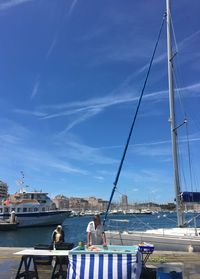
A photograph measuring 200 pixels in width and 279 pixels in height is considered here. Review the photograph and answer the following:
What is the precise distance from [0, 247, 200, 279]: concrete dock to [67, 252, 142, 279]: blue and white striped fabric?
216cm

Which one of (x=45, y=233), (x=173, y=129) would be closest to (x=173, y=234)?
(x=173, y=129)

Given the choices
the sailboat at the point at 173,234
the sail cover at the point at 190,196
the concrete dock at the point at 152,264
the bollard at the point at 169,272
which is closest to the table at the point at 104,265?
the bollard at the point at 169,272

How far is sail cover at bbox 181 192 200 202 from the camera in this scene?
21.6m

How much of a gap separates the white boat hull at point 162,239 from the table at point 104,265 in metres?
10.1

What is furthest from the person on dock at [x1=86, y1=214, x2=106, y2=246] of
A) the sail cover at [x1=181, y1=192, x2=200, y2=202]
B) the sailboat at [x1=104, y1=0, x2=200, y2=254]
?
the sail cover at [x1=181, y1=192, x2=200, y2=202]

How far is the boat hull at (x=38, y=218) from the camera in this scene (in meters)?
66.5

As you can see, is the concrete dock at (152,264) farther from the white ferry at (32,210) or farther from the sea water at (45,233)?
the white ferry at (32,210)

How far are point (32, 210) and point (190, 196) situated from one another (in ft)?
166

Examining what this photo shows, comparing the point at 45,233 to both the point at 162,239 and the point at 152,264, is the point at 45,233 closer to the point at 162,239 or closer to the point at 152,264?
the point at 162,239

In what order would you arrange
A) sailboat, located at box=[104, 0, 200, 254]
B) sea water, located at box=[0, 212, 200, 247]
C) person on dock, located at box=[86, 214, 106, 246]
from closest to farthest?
1. person on dock, located at box=[86, 214, 106, 246]
2. sailboat, located at box=[104, 0, 200, 254]
3. sea water, located at box=[0, 212, 200, 247]

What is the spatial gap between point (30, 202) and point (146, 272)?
62.0 m

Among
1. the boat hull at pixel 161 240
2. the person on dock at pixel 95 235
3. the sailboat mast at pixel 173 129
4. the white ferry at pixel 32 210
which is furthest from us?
the white ferry at pixel 32 210

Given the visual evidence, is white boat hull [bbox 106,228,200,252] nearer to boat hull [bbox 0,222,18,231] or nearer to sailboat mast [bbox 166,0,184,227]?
sailboat mast [bbox 166,0,184,227]

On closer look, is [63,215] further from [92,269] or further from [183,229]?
[92,269]
